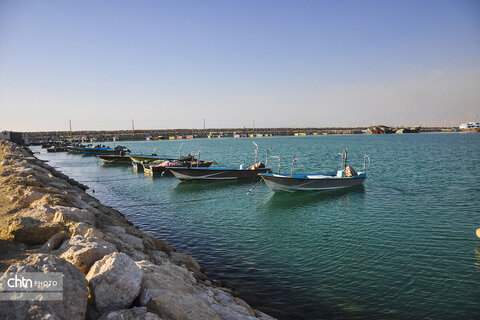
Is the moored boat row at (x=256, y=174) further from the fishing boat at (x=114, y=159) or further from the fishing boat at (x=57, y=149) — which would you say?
the fishing boat at (x=57, y=149)

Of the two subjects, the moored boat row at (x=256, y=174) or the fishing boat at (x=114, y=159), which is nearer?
the moored boat row at (x=256, y=174)

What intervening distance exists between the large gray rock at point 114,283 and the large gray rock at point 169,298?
332 millimetres

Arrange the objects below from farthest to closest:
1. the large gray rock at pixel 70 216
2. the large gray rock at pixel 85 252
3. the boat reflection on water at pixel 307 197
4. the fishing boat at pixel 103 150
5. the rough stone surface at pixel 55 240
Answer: the fishing boat at pixel 103 150 < the boat reflection on water at pixel 307 197 < the large gray rock at pixel 70 216 < the rough stone surface at pixel 55 240 < the large gray rock at pixel 85 252

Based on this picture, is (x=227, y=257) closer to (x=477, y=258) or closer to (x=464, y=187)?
(x=477, y=258)

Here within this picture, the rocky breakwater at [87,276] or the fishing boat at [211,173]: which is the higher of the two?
the rocky breakwater at [87,276]

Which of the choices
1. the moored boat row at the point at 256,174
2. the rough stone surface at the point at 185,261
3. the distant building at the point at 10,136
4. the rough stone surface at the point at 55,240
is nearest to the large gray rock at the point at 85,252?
the rough stone surface at the point at 55,240

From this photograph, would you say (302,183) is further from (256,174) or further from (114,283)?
(114,283)

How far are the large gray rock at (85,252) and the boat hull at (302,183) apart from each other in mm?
20358

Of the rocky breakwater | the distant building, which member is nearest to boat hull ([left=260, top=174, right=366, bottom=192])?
the rocky breakwater

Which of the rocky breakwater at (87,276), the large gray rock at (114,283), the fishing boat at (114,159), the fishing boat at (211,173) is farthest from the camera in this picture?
the fishing boat at (114,159)

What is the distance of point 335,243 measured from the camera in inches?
571

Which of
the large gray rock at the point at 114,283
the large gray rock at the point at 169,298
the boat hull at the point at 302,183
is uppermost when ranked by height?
the large gray rock at the point at 114,283

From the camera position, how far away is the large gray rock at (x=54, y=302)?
3.61 m

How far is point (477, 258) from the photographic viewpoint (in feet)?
41.2
